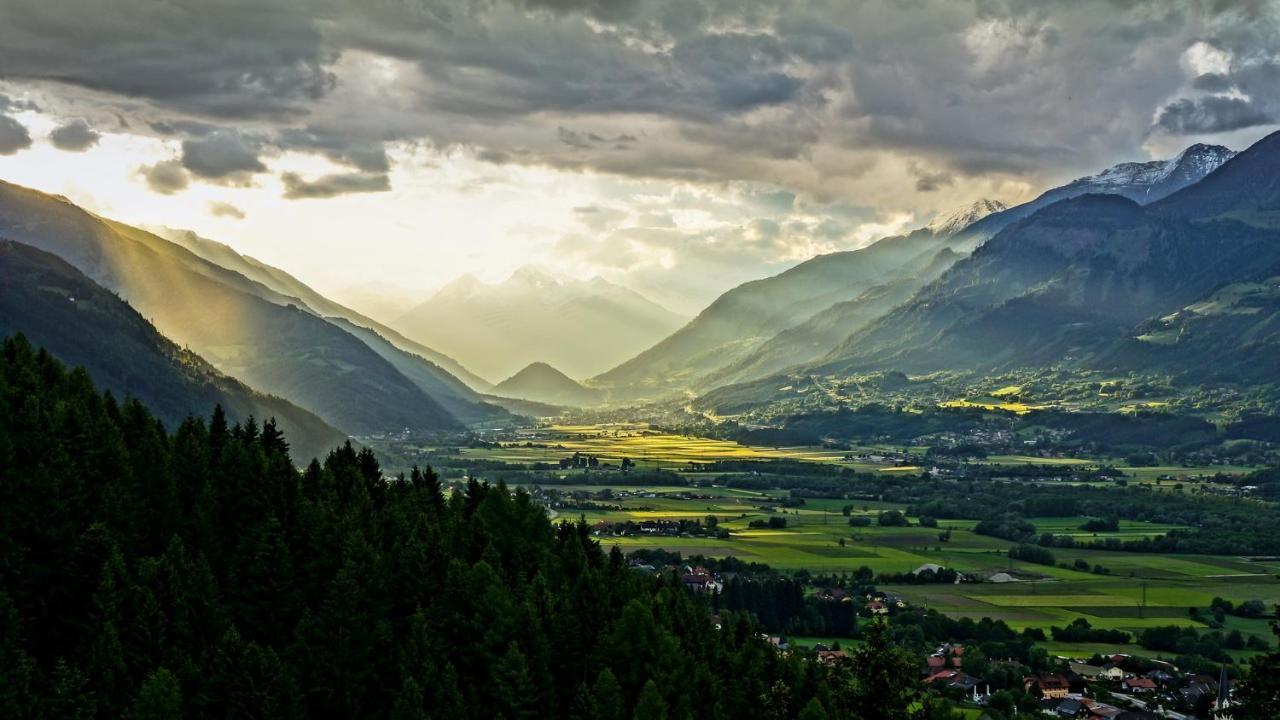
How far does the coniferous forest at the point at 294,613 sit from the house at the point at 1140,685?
121 feet

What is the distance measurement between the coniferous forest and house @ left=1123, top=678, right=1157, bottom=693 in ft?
121

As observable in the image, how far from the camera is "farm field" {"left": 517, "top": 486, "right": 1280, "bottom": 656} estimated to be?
5212 inches

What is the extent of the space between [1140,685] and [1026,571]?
56698 millimetres

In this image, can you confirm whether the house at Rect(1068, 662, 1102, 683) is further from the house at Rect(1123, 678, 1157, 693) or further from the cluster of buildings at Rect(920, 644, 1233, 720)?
the house at Rect(1123, 678, 1157, 693)

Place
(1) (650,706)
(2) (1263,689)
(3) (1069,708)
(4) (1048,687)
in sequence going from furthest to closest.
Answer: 1. (4) (1048,687)
2. (3) (1069,708)
3. (1) (650,706)
4. (2) (1263,689)

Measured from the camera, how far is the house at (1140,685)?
103250 mm

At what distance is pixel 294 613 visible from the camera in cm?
6775

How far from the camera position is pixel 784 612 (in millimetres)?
126688

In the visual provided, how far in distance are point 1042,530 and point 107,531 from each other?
527 ft

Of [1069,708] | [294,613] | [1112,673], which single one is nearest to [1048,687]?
[1069,708]

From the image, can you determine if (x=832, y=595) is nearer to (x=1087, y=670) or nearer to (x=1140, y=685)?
(x=1087, y=670)

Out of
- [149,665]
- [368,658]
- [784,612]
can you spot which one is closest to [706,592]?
[784,612]

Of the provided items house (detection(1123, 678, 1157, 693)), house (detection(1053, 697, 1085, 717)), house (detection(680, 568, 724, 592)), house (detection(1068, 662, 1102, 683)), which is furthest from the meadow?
house (detection(1053, 697, 1085, 717))

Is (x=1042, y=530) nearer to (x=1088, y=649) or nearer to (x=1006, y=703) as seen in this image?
(x=1088, y=649)
